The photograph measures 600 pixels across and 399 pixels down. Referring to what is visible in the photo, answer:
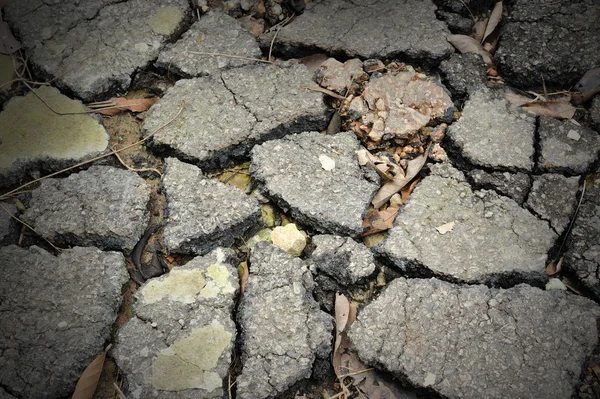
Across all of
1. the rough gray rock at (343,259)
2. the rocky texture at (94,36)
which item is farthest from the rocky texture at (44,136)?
the rough gray rock at (343,259)

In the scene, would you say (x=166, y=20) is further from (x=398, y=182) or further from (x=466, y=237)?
(x=466, y=237)

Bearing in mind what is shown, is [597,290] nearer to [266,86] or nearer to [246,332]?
[246,332]

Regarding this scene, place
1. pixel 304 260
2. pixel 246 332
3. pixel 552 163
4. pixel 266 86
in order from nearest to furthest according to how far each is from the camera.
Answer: pixel 246 332
pixel 304 260
pixel 552 163
pixel 266 86

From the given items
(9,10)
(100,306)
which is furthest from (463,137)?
(9,10)

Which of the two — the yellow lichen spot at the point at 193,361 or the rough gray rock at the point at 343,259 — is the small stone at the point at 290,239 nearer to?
the rough gray rock at the point at 343,259

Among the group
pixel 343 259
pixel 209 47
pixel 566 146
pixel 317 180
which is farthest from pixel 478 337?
pixel 209 47

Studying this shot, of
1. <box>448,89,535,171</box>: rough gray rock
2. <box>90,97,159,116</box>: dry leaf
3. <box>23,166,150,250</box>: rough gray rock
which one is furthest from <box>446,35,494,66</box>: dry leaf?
<box>23,166,150,250</box>: rough gray rock

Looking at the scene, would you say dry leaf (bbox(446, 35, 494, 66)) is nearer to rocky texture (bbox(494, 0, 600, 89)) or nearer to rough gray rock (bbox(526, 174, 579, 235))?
rocky texture (bbox(494, 0, 600, 89))
